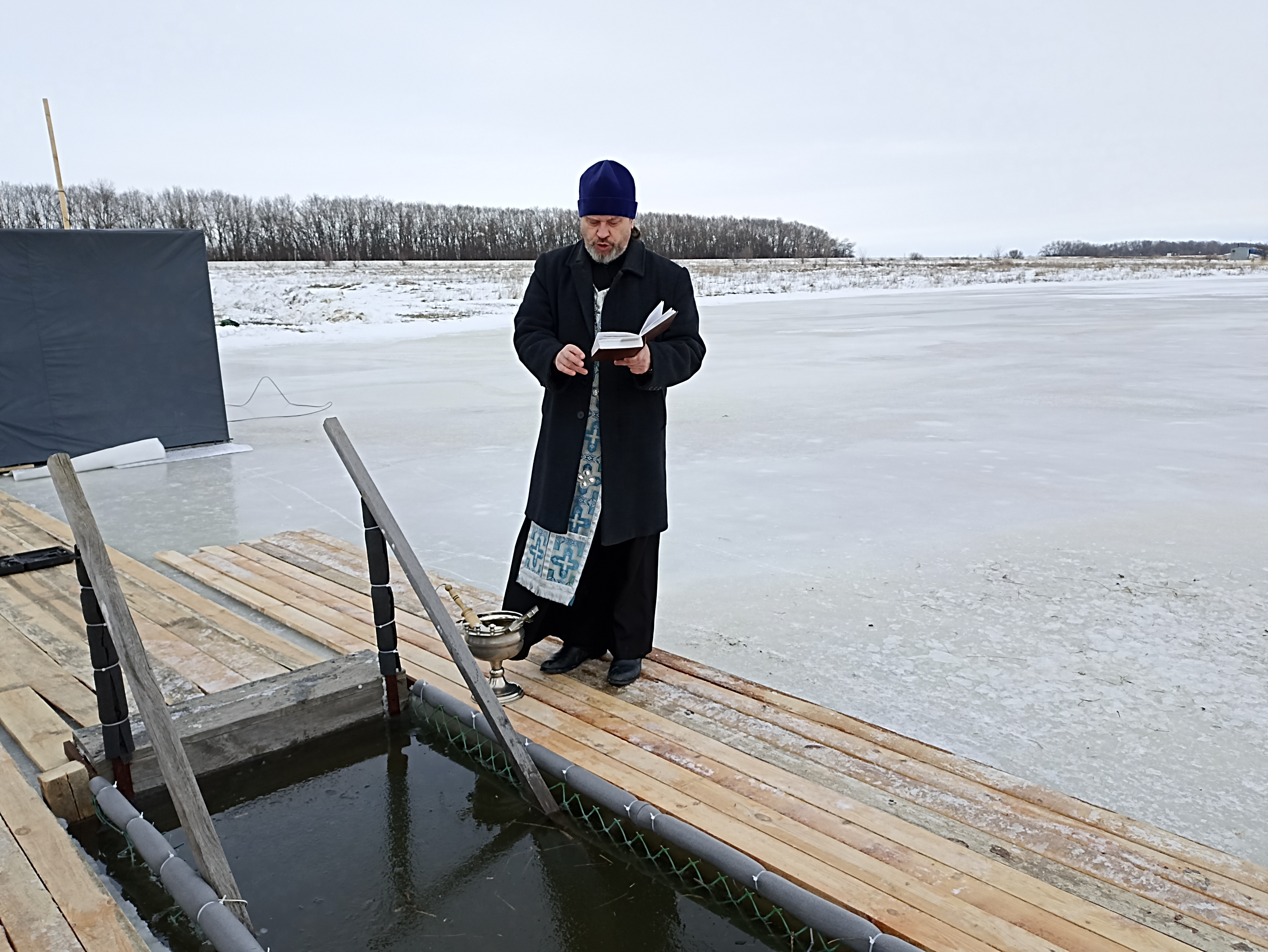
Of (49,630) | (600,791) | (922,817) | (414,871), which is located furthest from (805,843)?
(49,630)

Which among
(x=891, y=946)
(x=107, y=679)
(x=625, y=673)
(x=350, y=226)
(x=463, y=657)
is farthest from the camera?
(x=350, y=226)

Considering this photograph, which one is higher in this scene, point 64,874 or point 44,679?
point 64,874

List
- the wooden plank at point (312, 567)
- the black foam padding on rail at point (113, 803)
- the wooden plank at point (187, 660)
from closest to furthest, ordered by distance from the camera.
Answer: the black foam padding on rail at point (113, 803) < the wooden plank at point (187, 660) < the wooden plank at point (312, 567)

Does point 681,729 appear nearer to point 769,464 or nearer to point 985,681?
point 985,681

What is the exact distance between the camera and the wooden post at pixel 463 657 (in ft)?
7.41

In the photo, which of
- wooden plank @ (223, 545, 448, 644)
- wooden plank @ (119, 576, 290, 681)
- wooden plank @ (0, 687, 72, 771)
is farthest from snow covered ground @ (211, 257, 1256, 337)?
wooden plank @ (0, 687, 72, 771)

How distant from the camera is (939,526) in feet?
15.3

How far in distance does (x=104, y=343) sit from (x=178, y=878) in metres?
6.27

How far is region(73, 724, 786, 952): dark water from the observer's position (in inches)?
74.2

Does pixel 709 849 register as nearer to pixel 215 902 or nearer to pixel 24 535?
pixel 215 902

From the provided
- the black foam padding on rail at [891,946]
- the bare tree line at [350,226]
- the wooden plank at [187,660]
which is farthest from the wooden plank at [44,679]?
the bare tree line at [350,226]

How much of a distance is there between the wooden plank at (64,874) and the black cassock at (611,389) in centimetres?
134

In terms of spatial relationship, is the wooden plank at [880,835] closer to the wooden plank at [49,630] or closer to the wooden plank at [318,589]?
the wooden plank at [318,589]

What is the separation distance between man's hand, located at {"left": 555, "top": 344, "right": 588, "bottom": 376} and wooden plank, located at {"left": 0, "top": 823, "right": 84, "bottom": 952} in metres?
1.56
